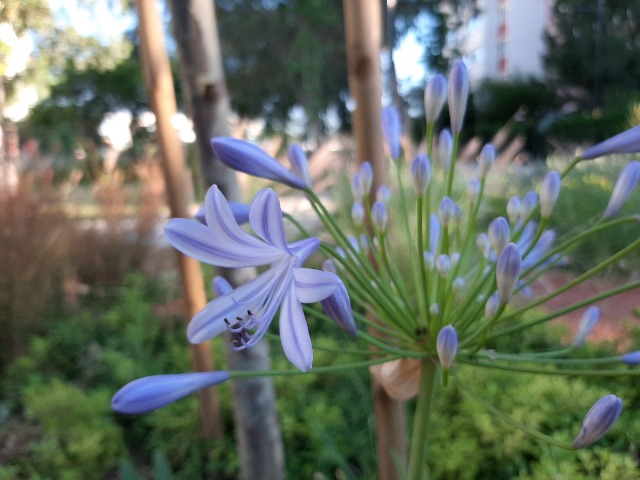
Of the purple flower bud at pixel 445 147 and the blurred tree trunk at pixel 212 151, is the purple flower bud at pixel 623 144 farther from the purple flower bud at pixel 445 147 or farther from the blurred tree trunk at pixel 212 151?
the blurred tree trunk at pixel 212 151

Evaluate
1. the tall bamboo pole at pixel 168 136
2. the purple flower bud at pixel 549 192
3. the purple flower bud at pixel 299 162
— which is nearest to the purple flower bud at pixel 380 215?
the purple flower bud at pixel 299 162

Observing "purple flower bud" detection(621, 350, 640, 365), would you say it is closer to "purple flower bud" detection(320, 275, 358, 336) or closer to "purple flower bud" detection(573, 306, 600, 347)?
"purple flower bud" detection(573, 306, 600, 347)

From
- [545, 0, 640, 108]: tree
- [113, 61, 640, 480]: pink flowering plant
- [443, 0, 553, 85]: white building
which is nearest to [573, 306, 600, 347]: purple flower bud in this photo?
[113, 61, 640, 480]: pink flowering plant

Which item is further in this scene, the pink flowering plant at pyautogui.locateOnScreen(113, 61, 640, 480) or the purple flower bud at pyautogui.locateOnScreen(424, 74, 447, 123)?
the purple flower bud at pyautogui.locateOnScreen(424, 74, 447, 123)

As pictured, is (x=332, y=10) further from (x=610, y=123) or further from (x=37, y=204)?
(x=37, y=204)

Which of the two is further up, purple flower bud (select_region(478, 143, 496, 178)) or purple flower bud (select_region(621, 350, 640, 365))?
purple flower bud (select_region(478, 143, 496, 178))

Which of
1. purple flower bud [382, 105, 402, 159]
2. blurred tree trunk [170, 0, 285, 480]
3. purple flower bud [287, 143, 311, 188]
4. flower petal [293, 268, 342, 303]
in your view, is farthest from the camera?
blurred tree trunk [170, 0, 285, 480]
